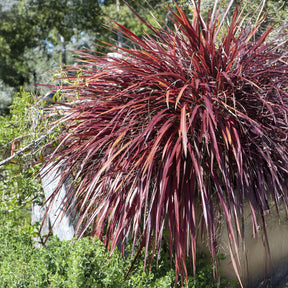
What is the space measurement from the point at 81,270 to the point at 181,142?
908 mm

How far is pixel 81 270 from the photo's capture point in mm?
1800

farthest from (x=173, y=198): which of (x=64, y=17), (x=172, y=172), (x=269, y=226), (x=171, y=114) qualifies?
(x=64, y=17)

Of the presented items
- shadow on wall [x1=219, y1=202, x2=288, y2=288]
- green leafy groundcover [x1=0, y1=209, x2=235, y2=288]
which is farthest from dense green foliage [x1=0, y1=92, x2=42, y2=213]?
shadow on wall [x1=219, y1=202, x2=288, y2=288]

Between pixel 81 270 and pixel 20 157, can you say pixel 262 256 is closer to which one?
pixel 81 270

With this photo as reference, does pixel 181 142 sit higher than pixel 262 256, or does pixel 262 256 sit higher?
pixel 181 142

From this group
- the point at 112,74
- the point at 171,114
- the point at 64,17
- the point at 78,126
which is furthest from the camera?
the point at 64,17

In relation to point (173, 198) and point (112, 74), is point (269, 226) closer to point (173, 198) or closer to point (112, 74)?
point (173, 198)

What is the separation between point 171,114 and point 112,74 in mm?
614

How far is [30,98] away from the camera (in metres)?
2.96

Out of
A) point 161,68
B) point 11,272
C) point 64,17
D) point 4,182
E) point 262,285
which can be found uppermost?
point 64,17

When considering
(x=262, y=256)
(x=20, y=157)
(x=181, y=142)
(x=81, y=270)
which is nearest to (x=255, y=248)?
(x=262, y=256)

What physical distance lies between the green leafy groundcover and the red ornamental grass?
4.6 inches

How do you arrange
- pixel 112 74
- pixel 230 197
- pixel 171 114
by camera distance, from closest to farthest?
pixel 230 197, pixel 171 114, pixel 112 74

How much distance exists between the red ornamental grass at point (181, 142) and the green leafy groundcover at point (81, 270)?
4.6 inches
